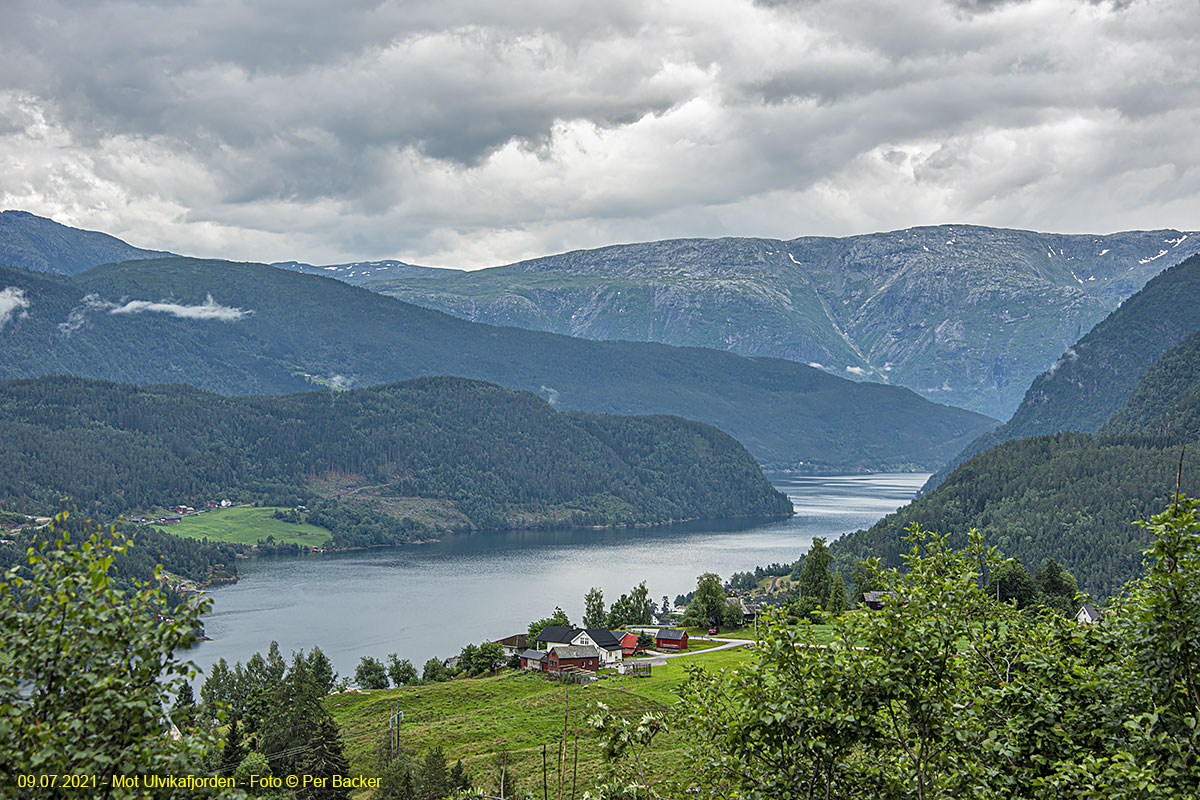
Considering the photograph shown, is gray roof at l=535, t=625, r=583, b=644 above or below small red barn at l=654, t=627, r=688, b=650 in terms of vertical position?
above

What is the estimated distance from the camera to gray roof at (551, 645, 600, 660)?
68125 mm

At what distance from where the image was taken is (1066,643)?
15.3m

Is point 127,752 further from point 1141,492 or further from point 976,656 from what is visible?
point 1141,492

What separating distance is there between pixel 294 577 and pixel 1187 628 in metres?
176

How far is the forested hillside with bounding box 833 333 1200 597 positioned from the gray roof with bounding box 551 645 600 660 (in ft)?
246

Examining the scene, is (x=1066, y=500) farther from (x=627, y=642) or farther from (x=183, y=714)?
A: (x=183, y=714)

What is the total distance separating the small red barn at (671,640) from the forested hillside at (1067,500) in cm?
6645

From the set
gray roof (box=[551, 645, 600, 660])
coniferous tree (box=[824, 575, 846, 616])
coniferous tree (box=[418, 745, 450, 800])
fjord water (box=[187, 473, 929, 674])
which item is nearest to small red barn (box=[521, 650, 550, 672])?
gray roof (box=[551, 645, 600, 660])

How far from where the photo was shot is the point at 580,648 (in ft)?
227

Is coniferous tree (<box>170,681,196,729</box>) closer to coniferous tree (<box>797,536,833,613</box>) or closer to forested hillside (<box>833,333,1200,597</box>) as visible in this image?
coniferous tree (<box>797,536,833,613</box>)

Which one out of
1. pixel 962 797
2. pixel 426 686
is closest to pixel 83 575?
pixel 962 797

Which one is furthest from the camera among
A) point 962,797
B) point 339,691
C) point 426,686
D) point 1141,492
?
point 1141,492

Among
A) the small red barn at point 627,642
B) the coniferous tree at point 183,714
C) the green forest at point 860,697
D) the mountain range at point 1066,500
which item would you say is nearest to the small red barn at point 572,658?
the small red barn at point 627,642

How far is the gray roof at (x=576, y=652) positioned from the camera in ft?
224
